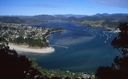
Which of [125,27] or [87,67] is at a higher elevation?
[125,27]

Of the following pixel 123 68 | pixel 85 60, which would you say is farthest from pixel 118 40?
pixel 85 60

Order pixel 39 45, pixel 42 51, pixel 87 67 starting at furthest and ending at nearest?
pixel 39 45 < pixel 42 51 < pixel 87 67

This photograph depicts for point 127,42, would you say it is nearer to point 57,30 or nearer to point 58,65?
point 58,65

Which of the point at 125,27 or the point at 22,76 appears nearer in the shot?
the point at 125,27

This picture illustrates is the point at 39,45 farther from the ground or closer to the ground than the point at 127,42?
closer to the ground

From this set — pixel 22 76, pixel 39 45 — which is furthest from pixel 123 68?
pixel 39 45

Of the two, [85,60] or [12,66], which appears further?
[85,60]

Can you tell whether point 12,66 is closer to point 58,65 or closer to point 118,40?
point 118,40

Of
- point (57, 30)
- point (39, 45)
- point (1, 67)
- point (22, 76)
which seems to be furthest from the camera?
point (57, 30)

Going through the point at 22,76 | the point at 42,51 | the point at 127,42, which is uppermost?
the point at 127,42
